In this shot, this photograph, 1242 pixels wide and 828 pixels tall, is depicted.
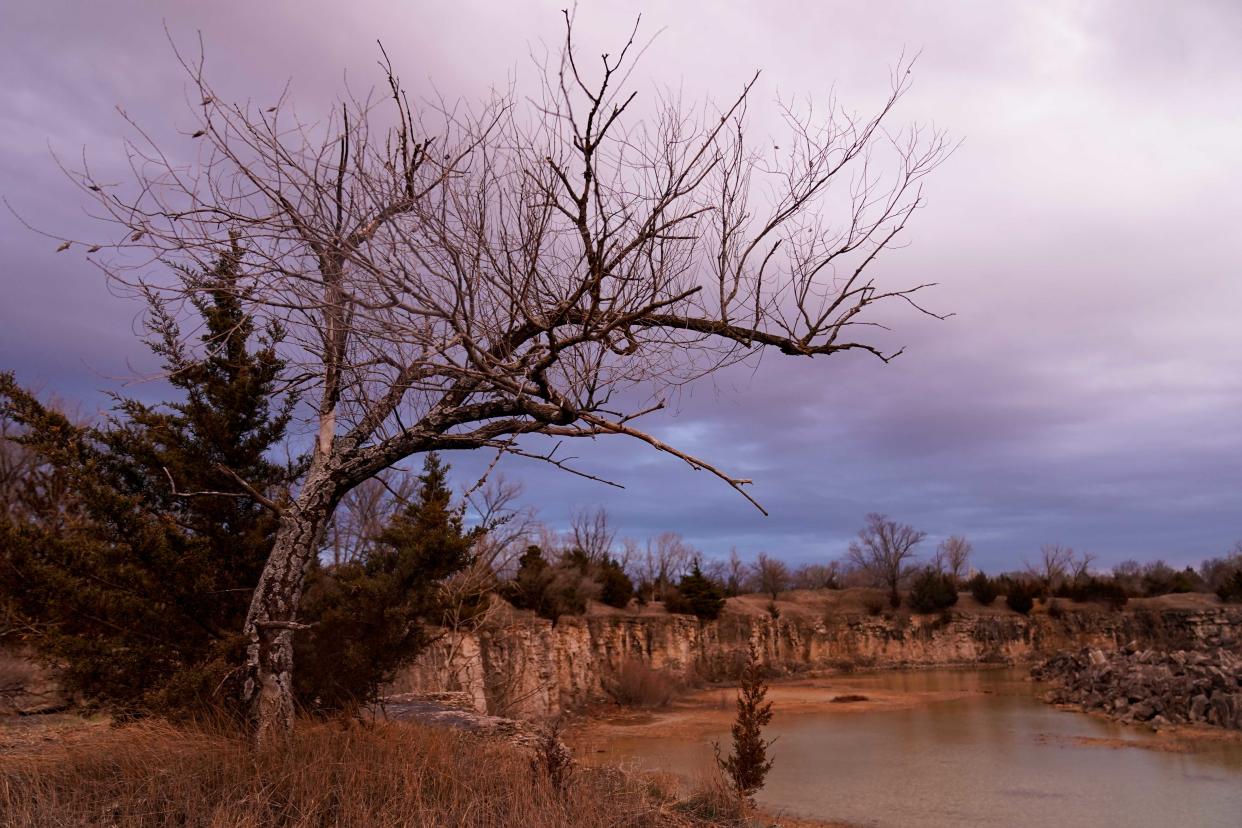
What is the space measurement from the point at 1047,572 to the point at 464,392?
72.9m

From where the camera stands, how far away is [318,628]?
7867 millimetres

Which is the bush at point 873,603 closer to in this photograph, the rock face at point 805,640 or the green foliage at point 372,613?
the rock face at point 805,640

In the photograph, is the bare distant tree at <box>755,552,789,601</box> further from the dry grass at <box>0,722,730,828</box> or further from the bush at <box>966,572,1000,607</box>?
the dry grass at <box>0,722,730,828</box>

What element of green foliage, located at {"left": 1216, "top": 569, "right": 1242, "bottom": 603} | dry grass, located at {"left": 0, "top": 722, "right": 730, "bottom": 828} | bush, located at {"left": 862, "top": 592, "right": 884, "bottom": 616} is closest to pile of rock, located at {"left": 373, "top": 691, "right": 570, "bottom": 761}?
dry grass, located at {"left": 0, "top": 722, "right": 730, "bottom": 828}

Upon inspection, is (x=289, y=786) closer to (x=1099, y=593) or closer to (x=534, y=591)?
(x=534, y=591)

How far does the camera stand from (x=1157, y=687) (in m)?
23.7

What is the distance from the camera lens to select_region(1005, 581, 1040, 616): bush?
47.1m

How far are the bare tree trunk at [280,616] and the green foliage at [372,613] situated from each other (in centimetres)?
155

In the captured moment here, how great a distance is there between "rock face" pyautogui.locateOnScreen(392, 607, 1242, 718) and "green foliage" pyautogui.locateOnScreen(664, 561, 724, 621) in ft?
2.11

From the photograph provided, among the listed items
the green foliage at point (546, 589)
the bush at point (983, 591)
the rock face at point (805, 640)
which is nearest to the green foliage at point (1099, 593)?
the rock face at point (805, 640)

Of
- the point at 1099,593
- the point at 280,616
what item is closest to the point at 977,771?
the point at 280,616

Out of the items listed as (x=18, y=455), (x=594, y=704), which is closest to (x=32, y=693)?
(x=18, y=455)

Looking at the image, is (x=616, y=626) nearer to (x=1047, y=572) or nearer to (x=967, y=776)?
(x=967, y=776)

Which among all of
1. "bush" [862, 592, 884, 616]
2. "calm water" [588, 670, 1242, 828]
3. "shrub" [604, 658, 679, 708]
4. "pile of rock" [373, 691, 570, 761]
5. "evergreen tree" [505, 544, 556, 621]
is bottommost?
"calm water" [588, 670, 1242, 828]
